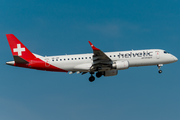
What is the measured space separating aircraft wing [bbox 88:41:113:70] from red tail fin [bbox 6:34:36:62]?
38.9 feet

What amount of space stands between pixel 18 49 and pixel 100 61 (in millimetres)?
16096

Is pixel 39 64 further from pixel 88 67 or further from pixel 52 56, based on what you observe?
pixel 88 67

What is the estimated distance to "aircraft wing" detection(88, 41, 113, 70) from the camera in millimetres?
45966

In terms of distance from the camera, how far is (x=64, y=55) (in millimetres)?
49125

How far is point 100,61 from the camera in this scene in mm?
47250

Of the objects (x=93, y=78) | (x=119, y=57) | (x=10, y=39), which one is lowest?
(x=93, y=78)

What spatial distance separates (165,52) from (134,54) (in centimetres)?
794

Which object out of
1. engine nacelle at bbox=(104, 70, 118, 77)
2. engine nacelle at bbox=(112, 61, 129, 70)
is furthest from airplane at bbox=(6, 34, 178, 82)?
engine nacelle at bbox=(104, 70, 118, 77)

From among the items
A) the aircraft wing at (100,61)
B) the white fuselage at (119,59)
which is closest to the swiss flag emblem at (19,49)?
the white fuselage at (119,59)

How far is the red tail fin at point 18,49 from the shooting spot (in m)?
48.2

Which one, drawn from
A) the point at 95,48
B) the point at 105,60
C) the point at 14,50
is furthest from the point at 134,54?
the point at 14,50

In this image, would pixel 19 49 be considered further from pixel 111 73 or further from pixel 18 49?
pixel 111 73

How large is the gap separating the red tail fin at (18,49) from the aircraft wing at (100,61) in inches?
467

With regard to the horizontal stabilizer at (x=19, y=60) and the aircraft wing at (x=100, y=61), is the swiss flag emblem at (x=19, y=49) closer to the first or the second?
the horizontal stabilizer at (x=19, y=60)
